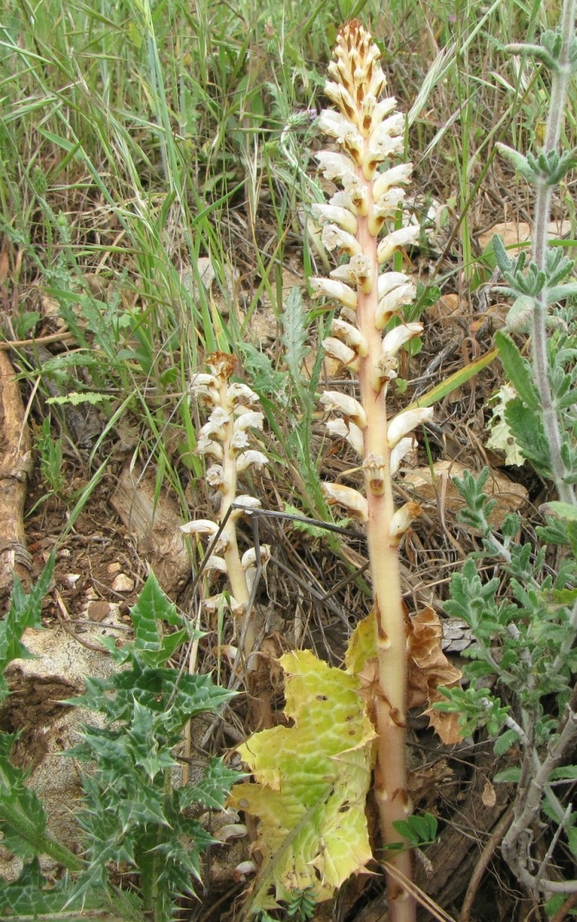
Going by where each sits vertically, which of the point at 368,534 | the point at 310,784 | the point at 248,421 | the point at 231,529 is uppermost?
the point at 248,421

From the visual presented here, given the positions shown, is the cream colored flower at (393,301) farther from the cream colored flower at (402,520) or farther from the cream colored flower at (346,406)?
the cream colored flower at (402,520)

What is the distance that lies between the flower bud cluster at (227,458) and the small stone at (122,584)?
40cm

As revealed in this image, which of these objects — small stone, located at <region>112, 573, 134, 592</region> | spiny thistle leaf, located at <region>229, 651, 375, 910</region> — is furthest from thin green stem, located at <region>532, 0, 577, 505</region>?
small stone, located at <region>112, 573, 134, 592</region>

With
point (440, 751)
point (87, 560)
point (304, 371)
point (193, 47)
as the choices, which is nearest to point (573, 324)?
point (304, 371)

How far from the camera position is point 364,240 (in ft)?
6.95

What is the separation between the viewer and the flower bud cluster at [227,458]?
93.9 inches

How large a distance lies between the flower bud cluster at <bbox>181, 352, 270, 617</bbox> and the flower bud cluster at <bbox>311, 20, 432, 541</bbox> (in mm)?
384

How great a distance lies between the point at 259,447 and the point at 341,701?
0.94 metres

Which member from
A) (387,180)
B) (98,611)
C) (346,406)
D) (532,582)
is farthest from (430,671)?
(387,180)

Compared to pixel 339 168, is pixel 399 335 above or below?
below

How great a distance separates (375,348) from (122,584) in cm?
121

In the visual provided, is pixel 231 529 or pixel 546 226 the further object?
pixel 231 529

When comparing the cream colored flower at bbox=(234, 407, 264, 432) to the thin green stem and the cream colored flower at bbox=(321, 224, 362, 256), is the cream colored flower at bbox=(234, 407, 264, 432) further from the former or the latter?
the thin green stem

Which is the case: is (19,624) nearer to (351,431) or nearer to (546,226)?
(351,431)
